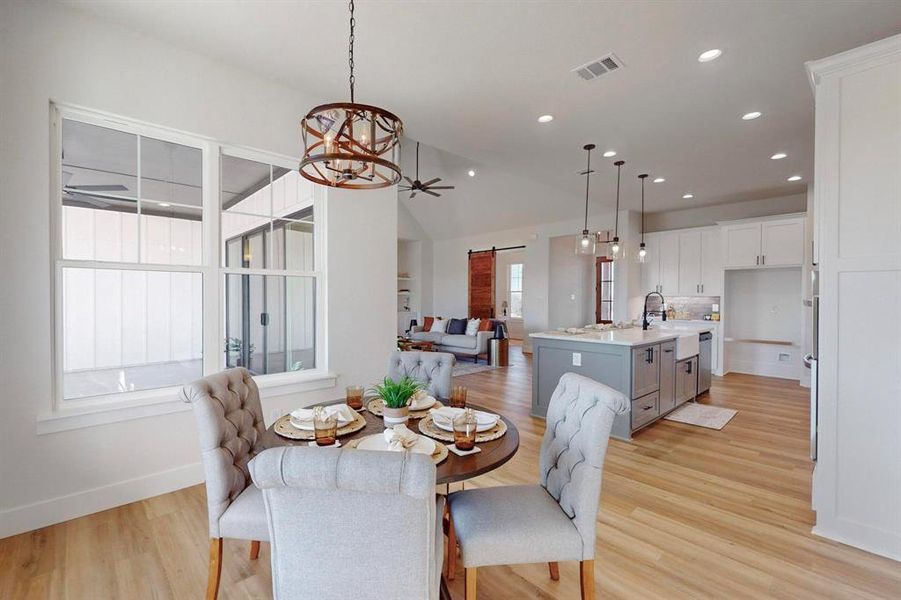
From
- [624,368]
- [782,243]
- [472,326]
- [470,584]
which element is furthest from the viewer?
[472,326]

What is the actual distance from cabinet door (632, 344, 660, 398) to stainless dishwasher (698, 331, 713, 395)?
152 centimetres

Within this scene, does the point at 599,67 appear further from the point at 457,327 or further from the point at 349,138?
the point at 457,327

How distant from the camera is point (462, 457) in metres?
1.50

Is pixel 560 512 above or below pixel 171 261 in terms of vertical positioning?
below

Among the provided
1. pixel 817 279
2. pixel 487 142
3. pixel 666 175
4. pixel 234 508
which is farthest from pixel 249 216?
pixel 666 175

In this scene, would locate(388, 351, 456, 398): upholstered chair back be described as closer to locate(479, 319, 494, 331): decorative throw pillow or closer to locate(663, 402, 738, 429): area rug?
locate(663, 402, 738, 429): area rug

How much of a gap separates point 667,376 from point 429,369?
120 inches

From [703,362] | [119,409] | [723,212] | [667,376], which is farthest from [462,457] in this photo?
[723,212]

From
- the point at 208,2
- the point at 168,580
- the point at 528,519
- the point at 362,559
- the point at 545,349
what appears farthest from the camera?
the point at 545,349

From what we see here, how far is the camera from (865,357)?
7.01 feet

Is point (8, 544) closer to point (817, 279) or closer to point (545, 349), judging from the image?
point (545, 349)

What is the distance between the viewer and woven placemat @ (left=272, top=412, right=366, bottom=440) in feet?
5.40

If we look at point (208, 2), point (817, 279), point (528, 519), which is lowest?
point (528, 519)

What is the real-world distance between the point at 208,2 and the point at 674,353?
500cm
